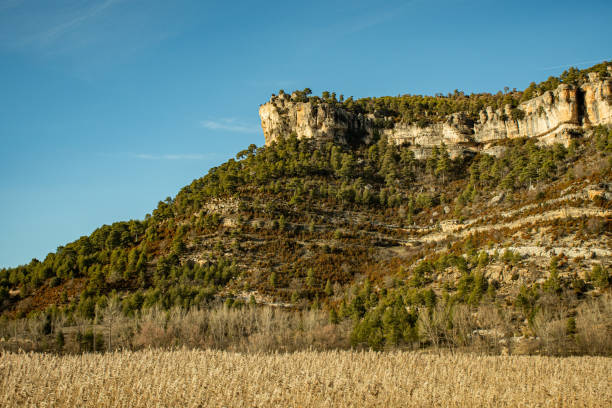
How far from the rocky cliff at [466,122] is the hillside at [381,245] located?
2.04 feet

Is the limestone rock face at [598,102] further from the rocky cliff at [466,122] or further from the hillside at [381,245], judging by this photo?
the hillside at [381,245]

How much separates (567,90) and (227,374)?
113 metres

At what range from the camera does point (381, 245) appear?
80062mm

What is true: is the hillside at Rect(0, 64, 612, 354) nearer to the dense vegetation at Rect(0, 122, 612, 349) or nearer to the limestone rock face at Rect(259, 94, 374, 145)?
the dense vegetation at Rect(0, 122, 612, 349)

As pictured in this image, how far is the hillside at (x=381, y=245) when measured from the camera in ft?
142

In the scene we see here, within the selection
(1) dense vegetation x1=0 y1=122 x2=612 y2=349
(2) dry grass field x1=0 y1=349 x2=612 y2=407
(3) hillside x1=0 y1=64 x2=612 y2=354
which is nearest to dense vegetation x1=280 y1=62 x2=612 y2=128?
(3) hillside x1=0 y1=64 x2=612 y2=354

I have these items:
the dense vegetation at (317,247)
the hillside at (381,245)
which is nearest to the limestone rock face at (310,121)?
the hillside at (381,245)

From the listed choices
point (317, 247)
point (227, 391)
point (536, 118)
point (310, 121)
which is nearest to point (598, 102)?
point (536, 118)

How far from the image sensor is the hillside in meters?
43.3

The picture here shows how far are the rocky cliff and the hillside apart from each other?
24.5 inches

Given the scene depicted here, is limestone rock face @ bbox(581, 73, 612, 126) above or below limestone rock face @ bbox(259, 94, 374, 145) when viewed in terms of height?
below

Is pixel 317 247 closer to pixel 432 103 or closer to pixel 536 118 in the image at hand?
pixel 536 118

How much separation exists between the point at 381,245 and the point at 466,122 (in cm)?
5812

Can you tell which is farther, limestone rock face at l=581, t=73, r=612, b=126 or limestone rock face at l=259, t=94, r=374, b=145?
limestone rock face at l=259, t=94, r=374, b=145
